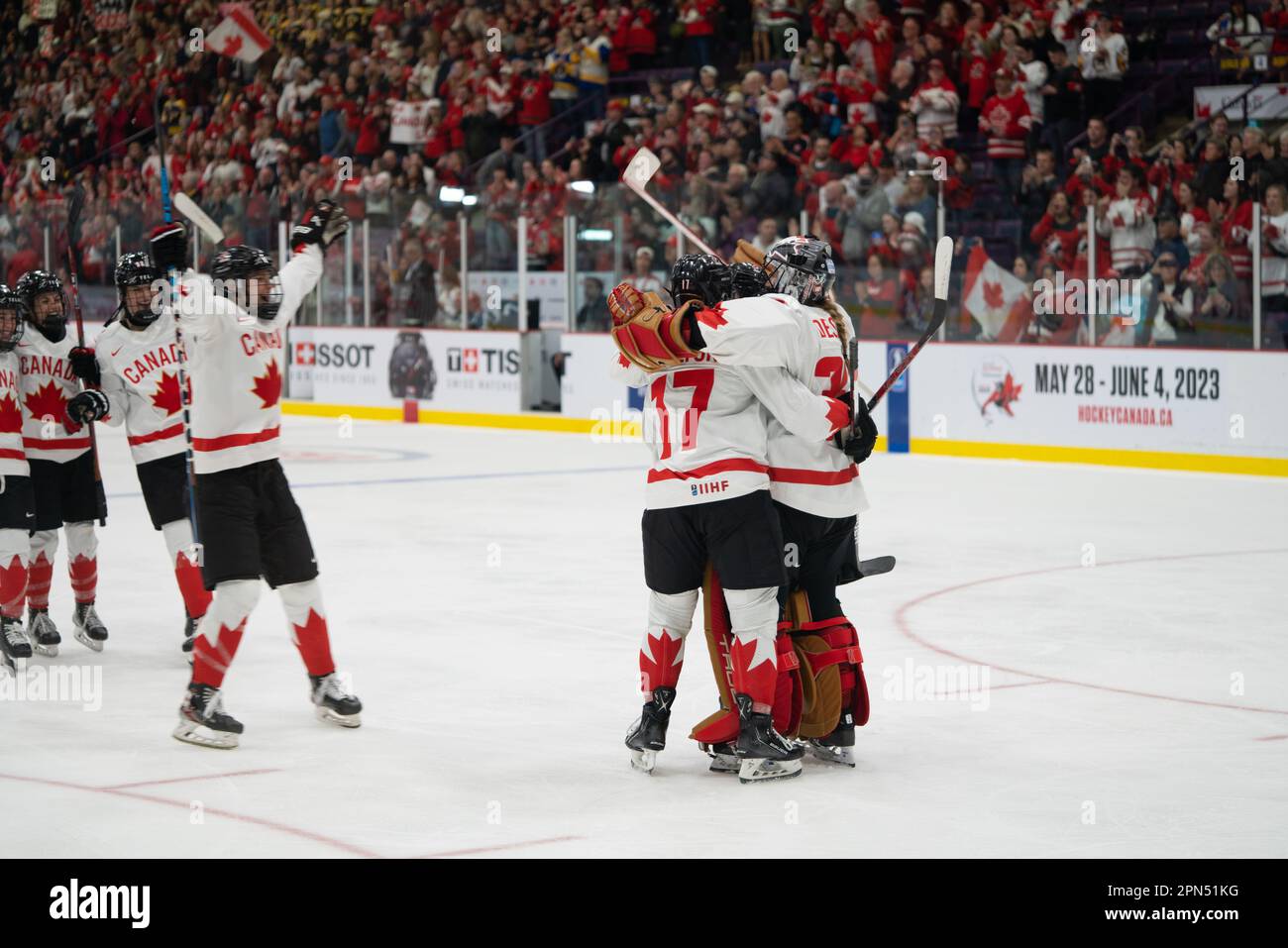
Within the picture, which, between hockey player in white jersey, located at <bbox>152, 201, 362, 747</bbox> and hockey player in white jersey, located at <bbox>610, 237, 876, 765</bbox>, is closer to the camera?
hockey player in white jersey, located at <bbox>610, 237, 876, 765</bbox>

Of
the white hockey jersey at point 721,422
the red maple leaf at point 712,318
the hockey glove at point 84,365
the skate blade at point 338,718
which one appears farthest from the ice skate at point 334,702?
the red maple leaf at point 712,318

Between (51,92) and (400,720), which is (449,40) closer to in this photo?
(51,92)

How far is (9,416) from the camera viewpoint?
6.53 m

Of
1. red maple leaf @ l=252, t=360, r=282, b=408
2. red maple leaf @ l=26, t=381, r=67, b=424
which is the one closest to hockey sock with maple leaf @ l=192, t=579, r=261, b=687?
red maple leaf @ l=252, t=360, r=282, b=408

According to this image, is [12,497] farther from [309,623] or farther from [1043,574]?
[1043,574]

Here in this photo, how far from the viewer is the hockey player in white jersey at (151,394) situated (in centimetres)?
652

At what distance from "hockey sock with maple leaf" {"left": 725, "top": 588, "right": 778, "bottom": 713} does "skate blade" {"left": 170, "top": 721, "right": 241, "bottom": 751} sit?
4.88ft

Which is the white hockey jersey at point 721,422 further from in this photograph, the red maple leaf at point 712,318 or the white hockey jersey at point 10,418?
the white hockey jersey at point 10,418

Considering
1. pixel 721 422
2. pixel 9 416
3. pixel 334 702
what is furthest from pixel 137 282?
pixel 721 422

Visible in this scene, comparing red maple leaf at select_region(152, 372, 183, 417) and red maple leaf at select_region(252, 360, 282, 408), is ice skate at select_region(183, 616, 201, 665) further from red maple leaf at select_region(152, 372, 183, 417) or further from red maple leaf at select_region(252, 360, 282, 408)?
red maple leaf at select_region(252, 360, 282, 408)

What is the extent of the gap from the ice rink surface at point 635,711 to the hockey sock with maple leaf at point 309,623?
20 centimetres

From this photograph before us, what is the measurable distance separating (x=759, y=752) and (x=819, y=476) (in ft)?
2.51

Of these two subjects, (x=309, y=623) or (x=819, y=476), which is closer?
(x=819, y=476)

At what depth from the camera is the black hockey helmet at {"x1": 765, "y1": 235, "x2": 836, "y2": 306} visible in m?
5.02
